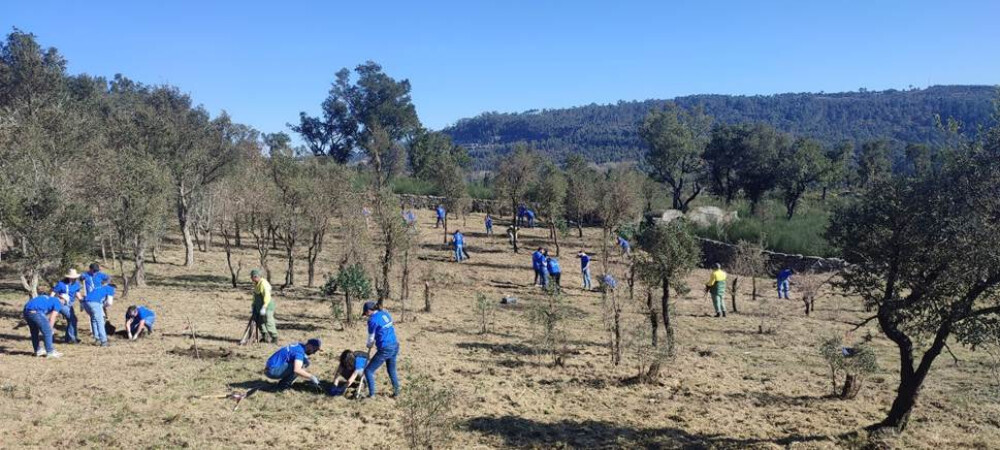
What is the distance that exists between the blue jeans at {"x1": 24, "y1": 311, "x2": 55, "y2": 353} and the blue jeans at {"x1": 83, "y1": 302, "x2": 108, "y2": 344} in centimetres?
78

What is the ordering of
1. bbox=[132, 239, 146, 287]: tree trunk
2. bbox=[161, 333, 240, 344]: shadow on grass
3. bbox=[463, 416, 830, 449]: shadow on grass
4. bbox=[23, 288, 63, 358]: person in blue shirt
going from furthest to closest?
bbox=[132, 239, 146, 287]: tree trunk → bbox=[161, 333, 240, 344]: shadow on grass → bbox=[23, 288, 63, 358]: person in blue shirt → bbox=[463, 416, 830, 449]: shadow on grass

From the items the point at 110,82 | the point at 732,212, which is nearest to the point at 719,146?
the point at 732,212

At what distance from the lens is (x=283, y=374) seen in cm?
938

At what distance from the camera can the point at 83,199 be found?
1547 cm

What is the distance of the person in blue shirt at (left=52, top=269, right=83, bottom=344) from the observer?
11.0 metres

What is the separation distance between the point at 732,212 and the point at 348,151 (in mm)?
36552

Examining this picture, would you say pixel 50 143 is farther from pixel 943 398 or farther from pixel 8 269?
pixel 943 398

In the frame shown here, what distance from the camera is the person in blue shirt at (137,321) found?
39.0 ft

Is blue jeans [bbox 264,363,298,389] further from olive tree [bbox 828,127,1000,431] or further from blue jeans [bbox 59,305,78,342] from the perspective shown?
olive tree [bbox 828,127,1000,431]

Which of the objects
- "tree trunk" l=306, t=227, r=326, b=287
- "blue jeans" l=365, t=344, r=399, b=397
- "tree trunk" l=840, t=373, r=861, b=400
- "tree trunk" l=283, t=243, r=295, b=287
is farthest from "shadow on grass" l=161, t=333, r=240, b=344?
"tree trunk" l=840, t=373, r=861, b=400

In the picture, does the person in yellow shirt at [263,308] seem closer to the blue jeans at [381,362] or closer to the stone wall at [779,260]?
the blue jeans at [381,362]

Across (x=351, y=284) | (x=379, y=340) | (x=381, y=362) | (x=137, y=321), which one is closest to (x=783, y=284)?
(x=351, y=284)

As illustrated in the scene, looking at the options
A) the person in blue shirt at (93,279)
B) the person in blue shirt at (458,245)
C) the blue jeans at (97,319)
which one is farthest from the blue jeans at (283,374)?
the person in blue shirt at (458,245)

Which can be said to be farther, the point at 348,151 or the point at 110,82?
the point at 110,82
